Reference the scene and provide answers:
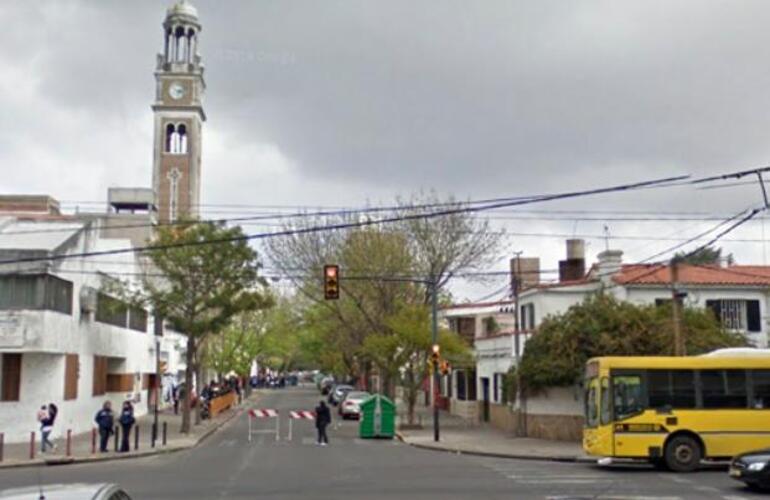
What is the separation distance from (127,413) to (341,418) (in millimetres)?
23715

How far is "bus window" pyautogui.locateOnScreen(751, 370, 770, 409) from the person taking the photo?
24.5 m

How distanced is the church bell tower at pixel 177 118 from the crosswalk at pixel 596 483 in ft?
225

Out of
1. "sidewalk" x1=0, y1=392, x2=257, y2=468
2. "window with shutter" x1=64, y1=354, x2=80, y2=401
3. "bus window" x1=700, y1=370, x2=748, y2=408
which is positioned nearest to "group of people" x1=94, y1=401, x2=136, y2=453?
"sidewalk" x1=0, y1=392, x2=257, y2=468

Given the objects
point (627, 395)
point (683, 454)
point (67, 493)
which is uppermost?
point (627, 395)

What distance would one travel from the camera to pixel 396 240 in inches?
1815

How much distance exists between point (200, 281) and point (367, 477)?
19.3 meters

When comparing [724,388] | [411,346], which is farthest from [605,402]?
[411,346]

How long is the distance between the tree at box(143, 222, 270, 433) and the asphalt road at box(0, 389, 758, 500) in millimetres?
8919

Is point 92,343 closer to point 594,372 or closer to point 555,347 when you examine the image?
point 555,347

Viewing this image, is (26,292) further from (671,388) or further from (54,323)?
Answer: (671,388)

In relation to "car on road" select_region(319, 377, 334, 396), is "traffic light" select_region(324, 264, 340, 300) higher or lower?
higher

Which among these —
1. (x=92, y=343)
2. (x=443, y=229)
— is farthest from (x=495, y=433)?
(x=92, y=343)

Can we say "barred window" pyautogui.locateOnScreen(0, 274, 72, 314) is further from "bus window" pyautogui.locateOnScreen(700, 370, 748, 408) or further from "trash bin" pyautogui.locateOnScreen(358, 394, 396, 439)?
"bus window" pyautogui.locateOnScreen(700, 370, 748, 408)

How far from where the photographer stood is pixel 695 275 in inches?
1629
